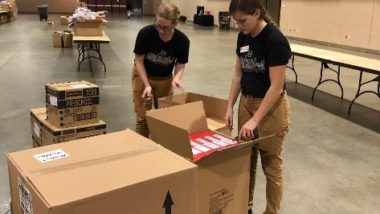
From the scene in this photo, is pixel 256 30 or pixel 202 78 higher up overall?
pixel 256 30

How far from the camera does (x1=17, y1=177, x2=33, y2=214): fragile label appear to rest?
3.57 ft

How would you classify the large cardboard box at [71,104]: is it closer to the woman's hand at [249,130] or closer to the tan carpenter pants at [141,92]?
the tan carpenter pants at [141,92]

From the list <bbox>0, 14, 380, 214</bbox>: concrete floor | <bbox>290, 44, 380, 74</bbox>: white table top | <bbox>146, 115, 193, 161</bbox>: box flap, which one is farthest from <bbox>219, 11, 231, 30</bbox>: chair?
<bbox>146, 115, 193, 161</bbox>: box flap

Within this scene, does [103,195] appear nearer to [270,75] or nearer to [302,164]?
[270,75]

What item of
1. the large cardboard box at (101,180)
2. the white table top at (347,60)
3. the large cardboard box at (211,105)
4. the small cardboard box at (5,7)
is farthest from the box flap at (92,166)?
the small cardboard box at (5,7)

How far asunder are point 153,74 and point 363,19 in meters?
9.25

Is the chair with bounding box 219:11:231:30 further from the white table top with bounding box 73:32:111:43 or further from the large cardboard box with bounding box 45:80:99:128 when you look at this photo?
the large cardboard box with bounding box 45:80:99:128

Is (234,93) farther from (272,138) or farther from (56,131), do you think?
(56,131)

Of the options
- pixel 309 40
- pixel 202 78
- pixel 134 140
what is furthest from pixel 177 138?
pixel 309 40

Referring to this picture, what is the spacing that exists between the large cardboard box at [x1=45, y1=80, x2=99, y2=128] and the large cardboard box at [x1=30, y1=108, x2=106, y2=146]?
1.4 inches

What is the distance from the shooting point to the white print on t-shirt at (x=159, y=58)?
2.66m

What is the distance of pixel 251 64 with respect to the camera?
2.02m

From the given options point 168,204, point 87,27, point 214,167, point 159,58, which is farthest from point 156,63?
point 87,27

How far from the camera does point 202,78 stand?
23.0 ft
